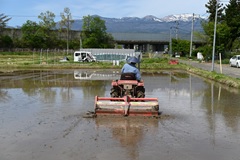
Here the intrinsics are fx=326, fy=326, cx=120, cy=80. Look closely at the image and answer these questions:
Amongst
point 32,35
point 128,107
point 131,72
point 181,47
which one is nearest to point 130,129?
point 128,107

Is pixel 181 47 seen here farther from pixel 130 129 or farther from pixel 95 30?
pixel 130 129

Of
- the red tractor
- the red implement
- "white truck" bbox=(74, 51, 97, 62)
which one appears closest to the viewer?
the red implement

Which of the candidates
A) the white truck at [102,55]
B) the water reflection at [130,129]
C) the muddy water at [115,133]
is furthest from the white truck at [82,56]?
the water reflection at [130,129]

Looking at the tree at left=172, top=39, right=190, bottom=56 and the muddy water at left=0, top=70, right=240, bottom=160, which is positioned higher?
the tree at left=172, top=39, right=190, bottom=56

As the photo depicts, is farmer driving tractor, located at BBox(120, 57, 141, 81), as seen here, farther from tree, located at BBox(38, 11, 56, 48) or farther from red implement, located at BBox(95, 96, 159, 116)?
tree, located at BBox(38, 11, 56, 48)

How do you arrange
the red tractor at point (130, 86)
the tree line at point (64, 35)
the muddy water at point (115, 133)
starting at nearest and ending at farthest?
the muddy water at point (115, 133)
the red tractor at point (130, 86)
the tree line at point (64, 35)

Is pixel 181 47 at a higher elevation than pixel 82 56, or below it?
higher

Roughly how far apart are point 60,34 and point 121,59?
35.9 meters

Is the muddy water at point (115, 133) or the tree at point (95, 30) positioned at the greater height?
the tree at point (95, 30)

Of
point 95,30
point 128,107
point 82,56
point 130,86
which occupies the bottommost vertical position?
point 128,107

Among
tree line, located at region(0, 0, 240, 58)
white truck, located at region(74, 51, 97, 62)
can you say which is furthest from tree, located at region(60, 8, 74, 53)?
white truck, located at region(74, 51, 97, 62)

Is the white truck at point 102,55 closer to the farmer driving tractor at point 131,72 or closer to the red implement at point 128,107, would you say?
the farmer driving tractor at point 131,72

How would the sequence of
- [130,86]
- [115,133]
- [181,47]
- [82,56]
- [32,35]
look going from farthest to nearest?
[32,35] → [181,47] → [82,56] → [130,86] → [115,133]

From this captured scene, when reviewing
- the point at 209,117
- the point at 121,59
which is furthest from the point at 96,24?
the point at 209,117
